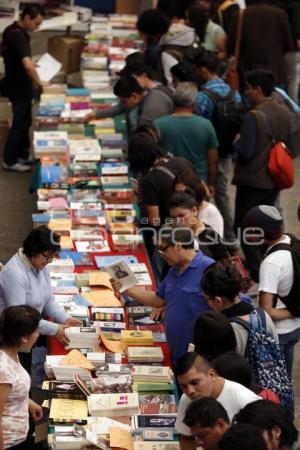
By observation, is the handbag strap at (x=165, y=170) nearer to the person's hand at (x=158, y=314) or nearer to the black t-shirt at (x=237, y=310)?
the person's hand at (x=158, y=314)

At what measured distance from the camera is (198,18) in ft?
37.1

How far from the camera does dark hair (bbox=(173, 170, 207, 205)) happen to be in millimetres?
7020

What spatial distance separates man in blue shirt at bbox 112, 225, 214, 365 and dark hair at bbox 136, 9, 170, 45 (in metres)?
4.82

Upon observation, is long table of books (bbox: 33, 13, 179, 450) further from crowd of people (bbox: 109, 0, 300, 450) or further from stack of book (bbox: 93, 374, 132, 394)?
crowd of people (bbox: 109, 0, 300, 450)

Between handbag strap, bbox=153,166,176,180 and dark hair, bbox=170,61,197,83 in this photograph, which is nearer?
handbag strap, bbox=153,166,176,180

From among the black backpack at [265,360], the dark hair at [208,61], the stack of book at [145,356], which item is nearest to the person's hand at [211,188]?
the dark hair at [208,61]

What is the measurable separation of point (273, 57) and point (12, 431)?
711cm

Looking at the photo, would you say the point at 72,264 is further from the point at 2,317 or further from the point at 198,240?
the point at 2,317

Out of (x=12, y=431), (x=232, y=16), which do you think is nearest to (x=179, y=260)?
(x=12, y=431)

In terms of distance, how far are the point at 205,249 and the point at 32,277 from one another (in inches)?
47.1

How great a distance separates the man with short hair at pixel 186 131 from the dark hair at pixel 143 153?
2.65 feet

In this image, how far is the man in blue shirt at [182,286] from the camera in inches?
238

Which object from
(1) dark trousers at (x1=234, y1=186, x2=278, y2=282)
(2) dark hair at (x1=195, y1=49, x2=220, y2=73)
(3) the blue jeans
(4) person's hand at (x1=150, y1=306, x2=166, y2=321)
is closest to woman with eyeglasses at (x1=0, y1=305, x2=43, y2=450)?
(4) person's hand at (x1=150, y1=306, x2=166, y2=321)

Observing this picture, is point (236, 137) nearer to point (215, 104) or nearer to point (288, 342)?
point (215, 104)
